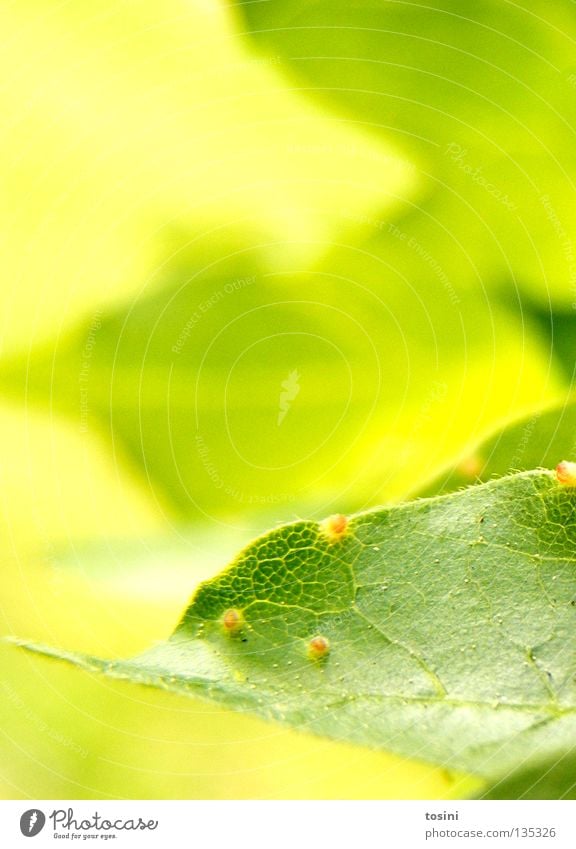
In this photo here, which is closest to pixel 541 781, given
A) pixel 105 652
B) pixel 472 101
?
pixel 105 652

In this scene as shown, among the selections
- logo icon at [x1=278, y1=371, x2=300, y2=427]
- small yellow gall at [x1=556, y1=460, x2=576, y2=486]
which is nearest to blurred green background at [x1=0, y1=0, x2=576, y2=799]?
logo icon at [x1=278, y1=371, x2=300, y2=427]

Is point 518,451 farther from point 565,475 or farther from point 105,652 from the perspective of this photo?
point 105,652

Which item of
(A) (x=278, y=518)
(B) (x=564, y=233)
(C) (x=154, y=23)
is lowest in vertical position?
(A) (x=278, y=518)

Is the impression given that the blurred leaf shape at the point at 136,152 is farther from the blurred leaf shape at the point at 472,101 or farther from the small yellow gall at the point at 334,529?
the small yellow gall at the point at 334,529

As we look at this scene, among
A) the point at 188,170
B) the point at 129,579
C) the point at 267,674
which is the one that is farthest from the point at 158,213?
the point at 267,674

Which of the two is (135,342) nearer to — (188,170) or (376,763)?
(188,170)

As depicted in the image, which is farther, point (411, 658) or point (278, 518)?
point (278, 518)
